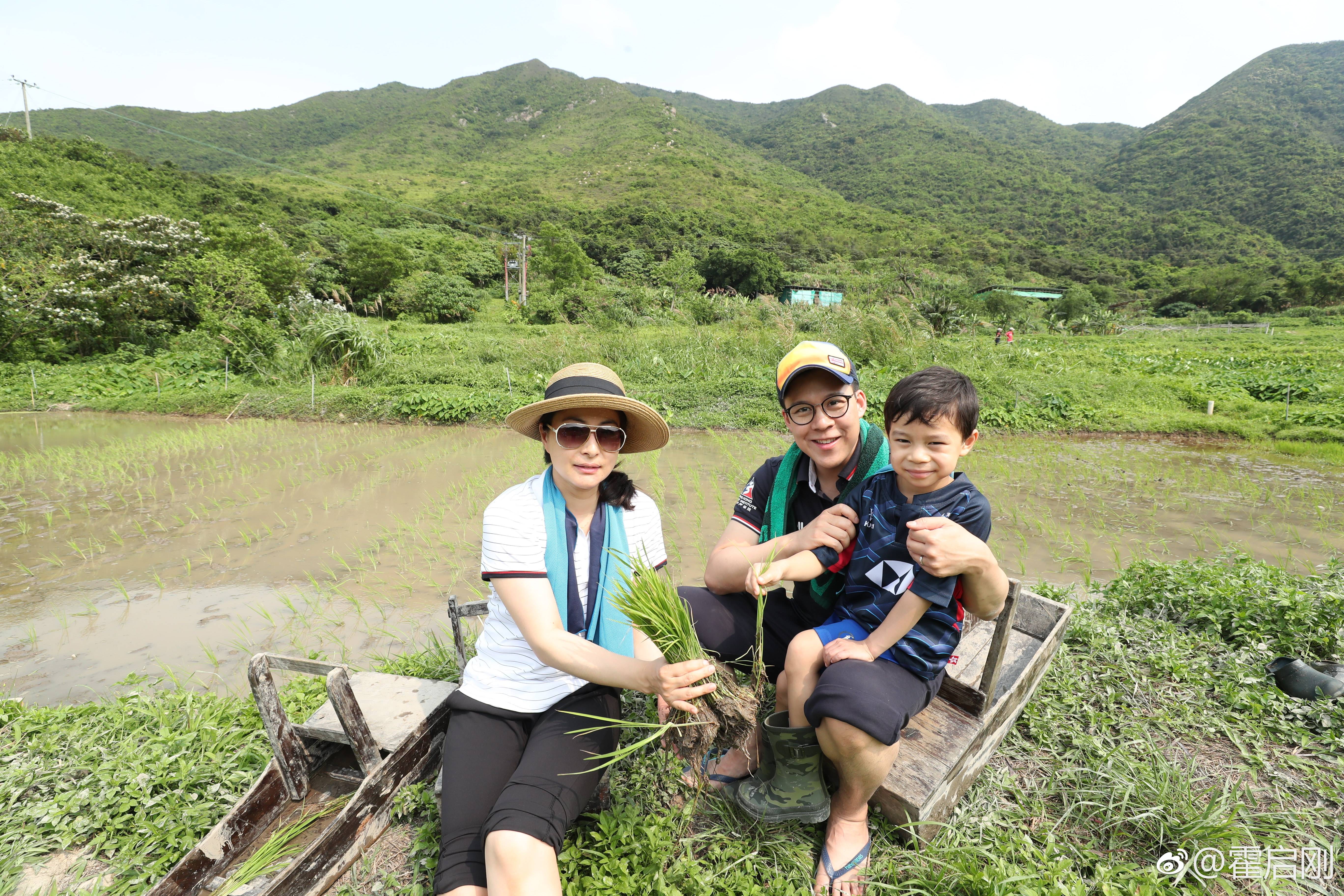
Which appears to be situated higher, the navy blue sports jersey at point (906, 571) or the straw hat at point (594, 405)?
the straw hat at point (594, 405)

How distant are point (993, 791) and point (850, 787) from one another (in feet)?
2.75

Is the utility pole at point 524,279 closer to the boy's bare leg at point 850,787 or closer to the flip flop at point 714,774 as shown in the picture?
the flip flop at point 714,774

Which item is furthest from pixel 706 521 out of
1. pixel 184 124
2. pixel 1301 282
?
pixel 184 124

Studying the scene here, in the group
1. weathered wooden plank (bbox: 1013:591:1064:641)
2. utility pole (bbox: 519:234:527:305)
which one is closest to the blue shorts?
weathered wooden plank (bbox: 1013:591:1064:641)

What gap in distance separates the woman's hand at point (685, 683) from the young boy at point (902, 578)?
38 centimetres

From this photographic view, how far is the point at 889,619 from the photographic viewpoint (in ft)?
5.54

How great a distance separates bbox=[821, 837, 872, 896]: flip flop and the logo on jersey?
78cm

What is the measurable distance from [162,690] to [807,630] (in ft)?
10.7

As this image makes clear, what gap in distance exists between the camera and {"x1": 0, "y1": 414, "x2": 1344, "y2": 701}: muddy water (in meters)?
3.53

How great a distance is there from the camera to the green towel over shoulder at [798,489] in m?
2.05

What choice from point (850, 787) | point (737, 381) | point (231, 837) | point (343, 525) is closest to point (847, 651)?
point (850, 787)

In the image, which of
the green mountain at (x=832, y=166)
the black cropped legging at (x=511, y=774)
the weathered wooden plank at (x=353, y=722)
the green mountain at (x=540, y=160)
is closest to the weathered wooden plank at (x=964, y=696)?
the black cropped legging at (x=511, y=774)

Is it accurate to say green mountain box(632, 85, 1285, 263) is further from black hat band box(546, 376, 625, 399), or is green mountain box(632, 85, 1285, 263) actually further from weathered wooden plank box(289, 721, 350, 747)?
weathered wooden plank box(289, 721, 350, 747)

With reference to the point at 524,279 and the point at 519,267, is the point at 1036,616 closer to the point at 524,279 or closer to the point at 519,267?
the point at 524,279
